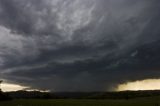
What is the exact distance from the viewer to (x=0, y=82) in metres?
135
